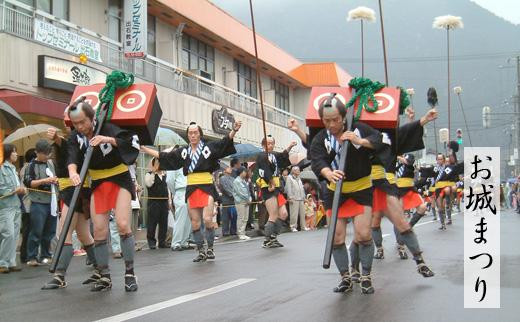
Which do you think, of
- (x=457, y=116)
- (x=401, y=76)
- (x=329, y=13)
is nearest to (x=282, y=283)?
(x=457, y=116)

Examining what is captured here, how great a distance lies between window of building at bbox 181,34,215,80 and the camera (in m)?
28.7

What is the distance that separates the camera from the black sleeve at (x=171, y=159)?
33.8 feet

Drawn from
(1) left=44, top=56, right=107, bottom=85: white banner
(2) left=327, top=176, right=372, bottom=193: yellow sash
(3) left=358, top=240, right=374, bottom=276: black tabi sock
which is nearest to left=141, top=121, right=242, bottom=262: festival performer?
(2) left=327, top=176, right=372, bottom=193: yellow sash

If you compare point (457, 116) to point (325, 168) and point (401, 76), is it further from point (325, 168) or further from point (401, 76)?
point (325, 168)

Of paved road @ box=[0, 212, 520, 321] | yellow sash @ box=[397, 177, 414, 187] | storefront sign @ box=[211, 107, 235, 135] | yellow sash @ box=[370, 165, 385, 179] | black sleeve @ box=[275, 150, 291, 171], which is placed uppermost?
storefront sign @ box=[211, 107, 235, 135]

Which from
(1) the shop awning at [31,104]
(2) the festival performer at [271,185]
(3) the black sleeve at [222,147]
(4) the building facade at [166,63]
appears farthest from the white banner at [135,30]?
(3) the black sleeve at [222,147]

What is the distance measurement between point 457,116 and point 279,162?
11243 centimetres

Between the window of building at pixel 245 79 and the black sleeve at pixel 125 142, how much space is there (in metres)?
26.8

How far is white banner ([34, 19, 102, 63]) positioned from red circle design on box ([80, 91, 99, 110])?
10024 mm

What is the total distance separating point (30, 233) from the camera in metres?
11.4

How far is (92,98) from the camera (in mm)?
8148

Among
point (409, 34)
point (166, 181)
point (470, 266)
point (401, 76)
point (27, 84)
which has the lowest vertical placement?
point (470, 266)

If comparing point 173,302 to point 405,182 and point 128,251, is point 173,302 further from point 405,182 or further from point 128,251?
point 405,182

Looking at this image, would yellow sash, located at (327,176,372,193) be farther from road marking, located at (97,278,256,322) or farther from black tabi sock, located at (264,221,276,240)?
black tabi sock, located at (264,221,276,240)
